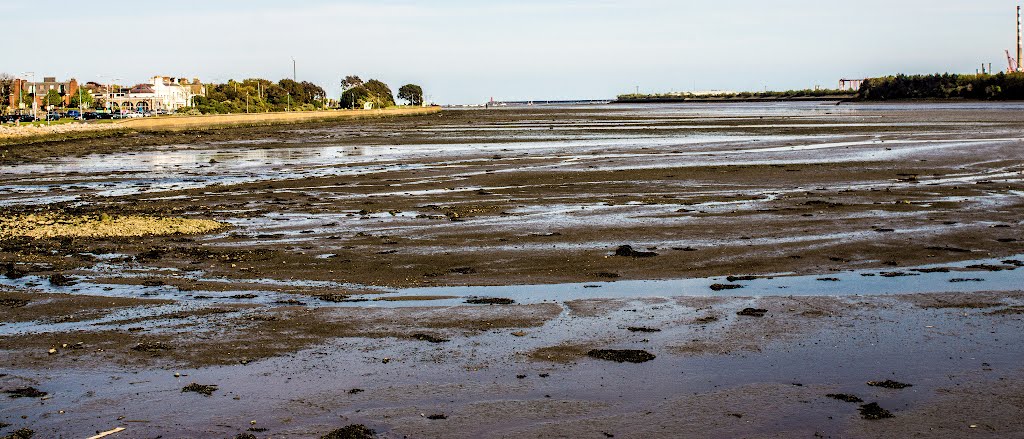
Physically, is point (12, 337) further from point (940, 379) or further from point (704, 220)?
point (704, 220)

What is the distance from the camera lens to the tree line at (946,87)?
150000 millimetres

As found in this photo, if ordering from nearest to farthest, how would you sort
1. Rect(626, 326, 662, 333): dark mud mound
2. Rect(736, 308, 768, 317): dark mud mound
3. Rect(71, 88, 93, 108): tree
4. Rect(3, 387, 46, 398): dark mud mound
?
1. Rect(3, 387, 46, 398): dark mud mound
2. Rect(626, 326, 662, 333): dark mud mound
3. Rect(736, 308, 768, 317): dark mud mound
4. Rect(71, 88, 93, 108): tree

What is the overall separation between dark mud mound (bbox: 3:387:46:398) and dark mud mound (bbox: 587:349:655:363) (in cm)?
431

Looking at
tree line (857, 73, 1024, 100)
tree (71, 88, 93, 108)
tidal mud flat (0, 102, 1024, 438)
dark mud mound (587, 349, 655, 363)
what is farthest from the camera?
tree (71, 88, 93, 108)

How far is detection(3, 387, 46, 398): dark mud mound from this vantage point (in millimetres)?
7909

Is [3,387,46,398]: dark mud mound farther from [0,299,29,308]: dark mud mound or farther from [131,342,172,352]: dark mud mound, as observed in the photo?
[0,299,29,308]: dark mud mound

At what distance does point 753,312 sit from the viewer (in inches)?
421

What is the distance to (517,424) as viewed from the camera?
7.25 metres

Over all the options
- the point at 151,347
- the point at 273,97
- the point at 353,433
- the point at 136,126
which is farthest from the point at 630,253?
the point at 273,97

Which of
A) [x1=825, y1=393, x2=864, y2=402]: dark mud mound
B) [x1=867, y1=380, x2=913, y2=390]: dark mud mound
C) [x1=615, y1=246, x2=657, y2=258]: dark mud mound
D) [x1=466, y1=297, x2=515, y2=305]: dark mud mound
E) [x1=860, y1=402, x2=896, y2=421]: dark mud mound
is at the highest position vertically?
[x1=615, y1=246, x2=657, y2=258]: dark mud mound

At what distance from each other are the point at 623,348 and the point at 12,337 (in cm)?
554

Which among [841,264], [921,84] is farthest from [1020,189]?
[921,84]

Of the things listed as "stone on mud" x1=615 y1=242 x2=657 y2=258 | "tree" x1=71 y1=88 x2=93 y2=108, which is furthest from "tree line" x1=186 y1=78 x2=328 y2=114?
"stone on mud" x1=615 y1=242 x2=657 y2=258

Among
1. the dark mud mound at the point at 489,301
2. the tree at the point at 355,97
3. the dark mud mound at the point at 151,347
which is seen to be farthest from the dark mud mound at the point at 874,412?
the tree at the point at 355,97
